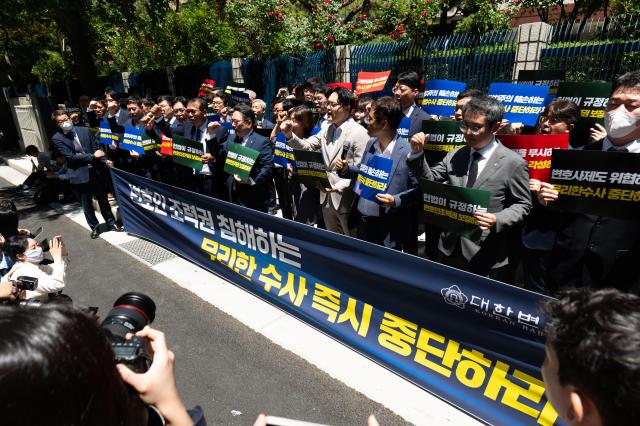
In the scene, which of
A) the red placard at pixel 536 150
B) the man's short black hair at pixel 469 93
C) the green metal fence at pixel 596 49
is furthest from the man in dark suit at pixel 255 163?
the green metal fence at pixel 596 49

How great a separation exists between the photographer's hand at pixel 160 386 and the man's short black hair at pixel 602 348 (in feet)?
3.44

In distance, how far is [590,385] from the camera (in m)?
0.96

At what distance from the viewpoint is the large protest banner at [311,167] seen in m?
4.26

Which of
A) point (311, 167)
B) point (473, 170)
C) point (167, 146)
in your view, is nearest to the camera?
point (473, 170)

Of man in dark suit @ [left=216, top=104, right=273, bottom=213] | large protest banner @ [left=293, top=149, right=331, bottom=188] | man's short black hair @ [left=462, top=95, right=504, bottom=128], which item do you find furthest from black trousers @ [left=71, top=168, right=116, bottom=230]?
man's short black hair @ [left=462, top=95, right=504, bottom=128]

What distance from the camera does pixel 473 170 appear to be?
3230 millimetres

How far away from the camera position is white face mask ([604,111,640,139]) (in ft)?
8.92

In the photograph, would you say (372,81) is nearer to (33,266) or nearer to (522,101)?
(522,101)

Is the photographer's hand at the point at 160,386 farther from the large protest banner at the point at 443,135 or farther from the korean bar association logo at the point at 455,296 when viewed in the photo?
the large protest banner at the point at 443,135

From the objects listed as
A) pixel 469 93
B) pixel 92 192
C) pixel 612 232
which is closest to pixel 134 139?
pixel 92 192

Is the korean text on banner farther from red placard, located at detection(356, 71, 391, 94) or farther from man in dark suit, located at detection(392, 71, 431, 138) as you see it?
red placard, located at detection(356, 71, 391, 94)

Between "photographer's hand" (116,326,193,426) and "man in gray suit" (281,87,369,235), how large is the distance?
3305 millimetres

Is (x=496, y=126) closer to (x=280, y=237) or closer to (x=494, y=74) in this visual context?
(x=280, y=237)

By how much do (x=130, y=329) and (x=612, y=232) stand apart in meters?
2.96
